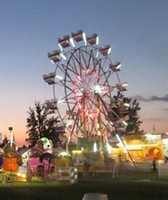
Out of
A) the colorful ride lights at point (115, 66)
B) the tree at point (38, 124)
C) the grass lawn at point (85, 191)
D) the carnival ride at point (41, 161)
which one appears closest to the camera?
the grass lawn at point (85, 191)

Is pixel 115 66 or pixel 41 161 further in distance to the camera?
pixel 115 66

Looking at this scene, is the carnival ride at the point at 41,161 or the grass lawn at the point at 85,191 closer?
the grass lawn at the point at 85,191

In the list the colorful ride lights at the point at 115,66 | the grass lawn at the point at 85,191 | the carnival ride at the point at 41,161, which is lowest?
the grass lawn at the point at 85,191

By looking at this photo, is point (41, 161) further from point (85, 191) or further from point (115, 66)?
point (115, 66)

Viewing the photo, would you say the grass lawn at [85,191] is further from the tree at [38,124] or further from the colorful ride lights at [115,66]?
the tree at [38,124]

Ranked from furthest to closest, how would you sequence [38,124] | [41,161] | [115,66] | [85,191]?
[38,124] → [115,66] → [41,161] → [85,191]

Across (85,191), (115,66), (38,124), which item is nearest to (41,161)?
(85,191)

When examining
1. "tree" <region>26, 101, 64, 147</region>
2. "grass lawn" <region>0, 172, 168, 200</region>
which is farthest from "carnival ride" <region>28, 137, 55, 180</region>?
"tree" <region>26, 101, 64, 147</region>

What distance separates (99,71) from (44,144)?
1576cm

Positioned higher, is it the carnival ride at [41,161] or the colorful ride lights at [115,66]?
the colorful ride lights at [115,66]

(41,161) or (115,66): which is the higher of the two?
(115,66)

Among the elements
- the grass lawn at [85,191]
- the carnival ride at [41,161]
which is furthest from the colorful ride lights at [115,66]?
the grass lawn at [85,191]

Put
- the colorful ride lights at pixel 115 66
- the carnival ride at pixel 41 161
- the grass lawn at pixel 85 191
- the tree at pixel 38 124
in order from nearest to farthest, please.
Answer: the grass lawn at pixel 85 191 → the carnival ride at pixel 41 161 → the colorful ride lights at pixel 115 66 → the tree at pixel 38 124

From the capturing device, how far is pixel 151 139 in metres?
60.7
